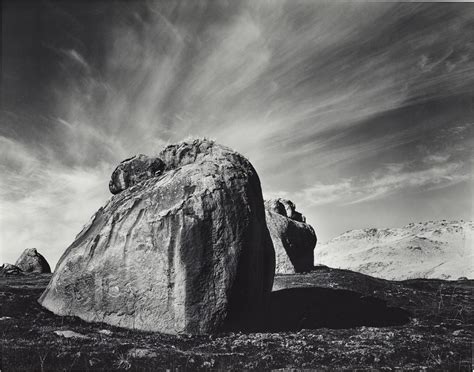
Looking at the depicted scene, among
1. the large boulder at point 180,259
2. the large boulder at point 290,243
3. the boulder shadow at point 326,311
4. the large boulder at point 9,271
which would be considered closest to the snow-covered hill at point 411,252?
the large boulder at point 290,243

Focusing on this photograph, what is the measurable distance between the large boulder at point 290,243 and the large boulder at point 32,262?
73.4 ft

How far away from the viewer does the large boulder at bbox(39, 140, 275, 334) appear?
13148mm

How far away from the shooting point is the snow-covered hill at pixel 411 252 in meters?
50.1

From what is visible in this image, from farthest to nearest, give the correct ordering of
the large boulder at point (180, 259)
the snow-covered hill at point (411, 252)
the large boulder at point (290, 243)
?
the snow-covered hill at point (411, 252), the large boulder at point (290, 243), the large boulder at point (180, 259)

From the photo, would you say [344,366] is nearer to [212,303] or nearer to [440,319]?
[212,303]

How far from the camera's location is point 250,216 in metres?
14.4

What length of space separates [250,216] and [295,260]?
1780 centimetres

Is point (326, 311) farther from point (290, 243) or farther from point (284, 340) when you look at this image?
point (290, 243)

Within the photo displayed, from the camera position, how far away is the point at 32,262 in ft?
120

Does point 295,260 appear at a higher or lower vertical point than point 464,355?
higher

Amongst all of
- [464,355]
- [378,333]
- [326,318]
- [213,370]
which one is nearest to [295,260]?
[326,318]

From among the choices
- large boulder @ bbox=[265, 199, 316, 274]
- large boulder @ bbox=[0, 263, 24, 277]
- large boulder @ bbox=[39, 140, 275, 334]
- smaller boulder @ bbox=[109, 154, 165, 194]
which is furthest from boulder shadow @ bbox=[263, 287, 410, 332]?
large boulder @ bbox=[0, 263, 24, 277]

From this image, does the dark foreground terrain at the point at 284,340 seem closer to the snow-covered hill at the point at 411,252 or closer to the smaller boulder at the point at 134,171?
the smaller boulder at the point at 134,171

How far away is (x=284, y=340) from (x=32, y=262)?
32.3m
